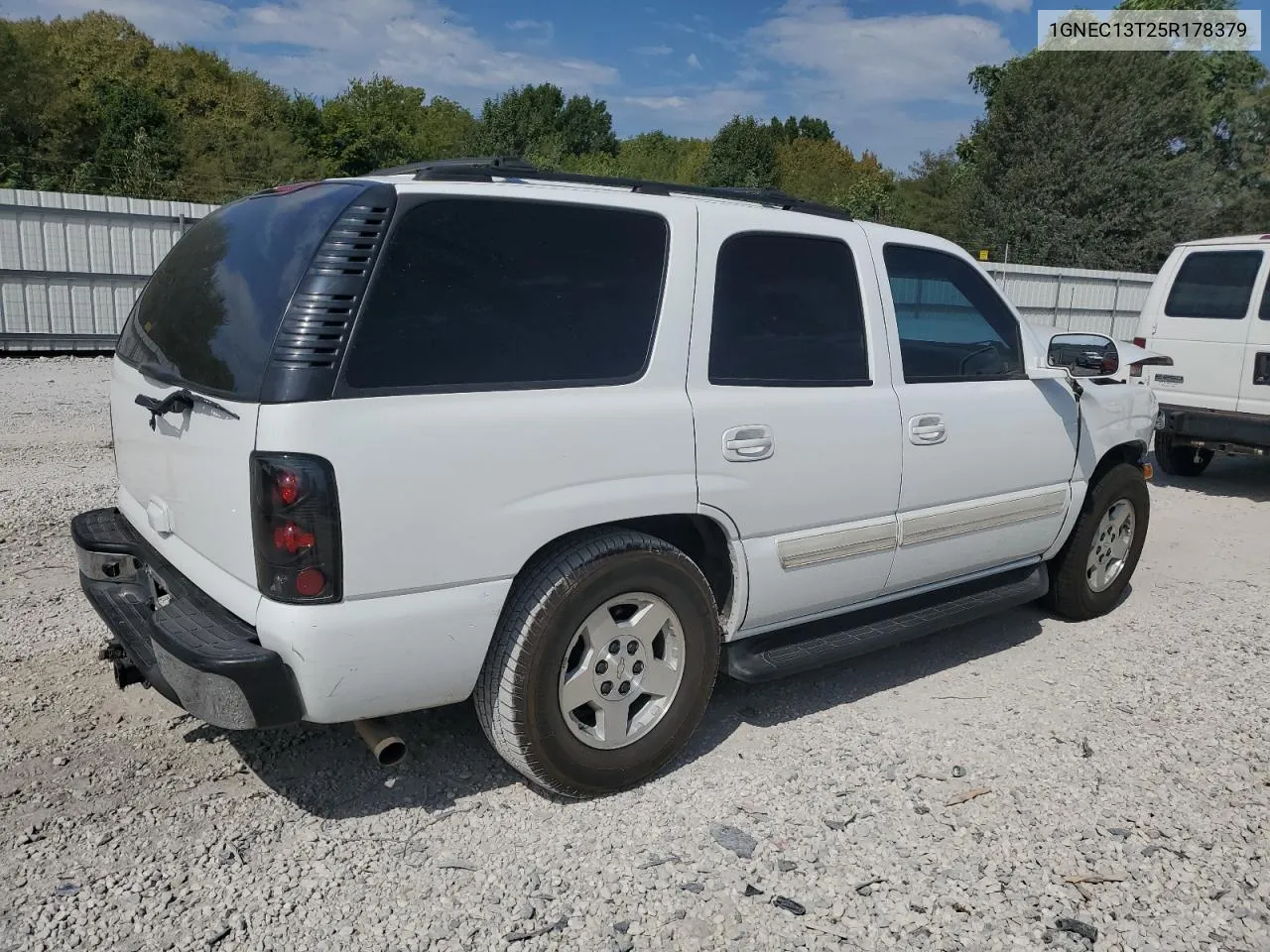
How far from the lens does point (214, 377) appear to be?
2.92 metres

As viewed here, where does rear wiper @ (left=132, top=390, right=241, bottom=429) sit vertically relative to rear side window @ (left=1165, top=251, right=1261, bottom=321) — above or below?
below

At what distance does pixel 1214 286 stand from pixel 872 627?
648 cm

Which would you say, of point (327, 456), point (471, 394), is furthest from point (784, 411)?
point (327, 456)

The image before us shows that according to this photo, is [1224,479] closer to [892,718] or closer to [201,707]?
[892,718]

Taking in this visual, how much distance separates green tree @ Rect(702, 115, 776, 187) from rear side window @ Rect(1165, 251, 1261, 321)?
5440 centimetres

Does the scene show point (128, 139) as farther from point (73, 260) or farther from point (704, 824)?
point (704, 824)

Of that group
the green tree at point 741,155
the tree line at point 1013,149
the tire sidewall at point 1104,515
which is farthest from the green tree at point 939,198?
the tire sidewall at point 1104,515

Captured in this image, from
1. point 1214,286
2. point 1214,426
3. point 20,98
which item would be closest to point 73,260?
point 1214,286

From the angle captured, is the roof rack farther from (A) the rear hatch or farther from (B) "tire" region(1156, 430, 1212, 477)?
(B) "tire" region(1156, 430, 1212, 477)

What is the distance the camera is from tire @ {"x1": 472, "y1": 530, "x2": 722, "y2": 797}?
10.1 ft

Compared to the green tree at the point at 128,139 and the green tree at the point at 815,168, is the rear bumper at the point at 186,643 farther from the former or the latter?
the green tree at the point at 815,168

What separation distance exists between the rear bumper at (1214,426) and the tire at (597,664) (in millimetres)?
6421

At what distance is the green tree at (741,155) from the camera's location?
203ft

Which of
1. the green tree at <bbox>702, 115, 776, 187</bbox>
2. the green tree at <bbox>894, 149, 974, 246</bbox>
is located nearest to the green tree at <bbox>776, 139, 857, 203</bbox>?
the green tree at <bbox>702, 115, 776, 187</bbox>
